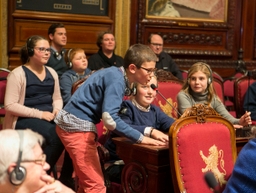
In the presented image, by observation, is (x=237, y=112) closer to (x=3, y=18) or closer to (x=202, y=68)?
(x=202, y=68)

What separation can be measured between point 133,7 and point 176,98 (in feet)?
8.84

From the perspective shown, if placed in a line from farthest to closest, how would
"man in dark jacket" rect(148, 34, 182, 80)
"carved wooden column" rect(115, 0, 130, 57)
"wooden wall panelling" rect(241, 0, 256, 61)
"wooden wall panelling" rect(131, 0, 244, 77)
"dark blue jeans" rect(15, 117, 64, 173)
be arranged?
"wooden wall panelling" rect(241, 0, 256, 61) → "wooden wall panelling" rect(131, 0, 244, 77) → "carved wooden column" rect(115, 0, 130, 57) → "man in dark jacket" rect(148, 34, 182, 80) → "dark blue jeans" rect(15, 117, 64, 173)

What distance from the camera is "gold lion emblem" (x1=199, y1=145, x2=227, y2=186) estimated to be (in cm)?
247

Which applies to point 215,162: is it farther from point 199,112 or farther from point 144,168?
point 144,168

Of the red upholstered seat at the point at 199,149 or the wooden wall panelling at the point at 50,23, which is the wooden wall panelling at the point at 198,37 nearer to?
the wooden wall panelling at the point at 50,23

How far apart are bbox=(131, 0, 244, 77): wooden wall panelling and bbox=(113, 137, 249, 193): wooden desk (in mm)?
3592

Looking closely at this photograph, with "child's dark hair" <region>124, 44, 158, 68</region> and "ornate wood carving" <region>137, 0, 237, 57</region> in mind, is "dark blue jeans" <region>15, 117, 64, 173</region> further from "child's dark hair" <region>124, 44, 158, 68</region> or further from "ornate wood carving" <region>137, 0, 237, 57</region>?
"ornate wood carving" <region>137, 0, 237, 57</region>

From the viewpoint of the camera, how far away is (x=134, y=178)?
2691 mm

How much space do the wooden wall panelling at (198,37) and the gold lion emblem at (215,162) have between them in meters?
3.77

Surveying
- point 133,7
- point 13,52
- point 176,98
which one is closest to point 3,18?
point 13,52

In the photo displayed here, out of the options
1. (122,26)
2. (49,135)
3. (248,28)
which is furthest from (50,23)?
(248,28)

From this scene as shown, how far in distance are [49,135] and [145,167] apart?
1.08m

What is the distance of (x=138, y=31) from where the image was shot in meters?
6.14

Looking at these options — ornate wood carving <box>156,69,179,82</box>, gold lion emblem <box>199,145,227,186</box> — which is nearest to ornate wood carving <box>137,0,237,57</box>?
ornate wood carving <box>156,69,179,82</box>
